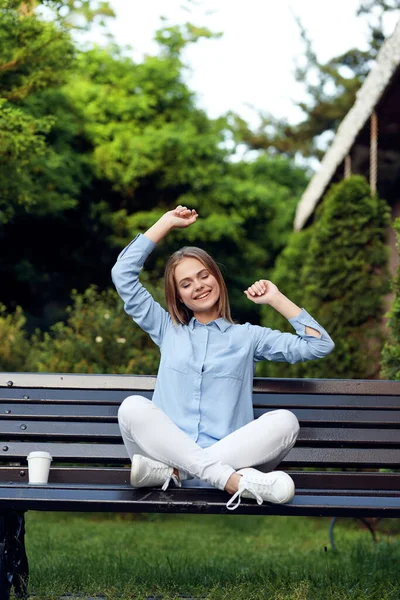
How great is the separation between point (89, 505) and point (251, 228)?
16.9 meters

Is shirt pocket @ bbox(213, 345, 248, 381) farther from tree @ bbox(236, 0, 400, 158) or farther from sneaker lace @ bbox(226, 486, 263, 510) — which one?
tree @ bbox(236, 0, 400, 158)

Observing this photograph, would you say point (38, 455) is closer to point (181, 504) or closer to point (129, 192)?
point (181, 504)

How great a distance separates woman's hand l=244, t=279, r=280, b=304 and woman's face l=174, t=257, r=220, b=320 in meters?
0.13

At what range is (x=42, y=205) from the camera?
1330 cm

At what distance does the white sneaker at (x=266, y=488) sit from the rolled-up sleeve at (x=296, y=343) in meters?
0.67

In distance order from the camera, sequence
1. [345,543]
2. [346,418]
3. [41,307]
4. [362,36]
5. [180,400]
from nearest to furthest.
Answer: [180,400]
[346,418]
[345,543]
[41,307]
[362,36]

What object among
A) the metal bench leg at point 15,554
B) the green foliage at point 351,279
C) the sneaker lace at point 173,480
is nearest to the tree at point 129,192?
the green foliage at point 351,279

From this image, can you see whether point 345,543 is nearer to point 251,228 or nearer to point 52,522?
point 52,522

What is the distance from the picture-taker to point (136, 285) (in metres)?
3.54

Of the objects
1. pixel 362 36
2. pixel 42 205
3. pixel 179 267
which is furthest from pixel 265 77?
pixel 179 267

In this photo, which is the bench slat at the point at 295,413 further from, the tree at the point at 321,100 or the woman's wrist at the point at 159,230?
the tree at the point at 321,100

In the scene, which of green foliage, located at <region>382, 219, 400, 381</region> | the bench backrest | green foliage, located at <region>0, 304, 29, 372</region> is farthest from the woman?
green foliage, located at <region>0, 304, 29, 372</region>

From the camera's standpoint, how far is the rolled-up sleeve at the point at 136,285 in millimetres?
3508

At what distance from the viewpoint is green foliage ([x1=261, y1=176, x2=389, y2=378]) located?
27.1 feet
